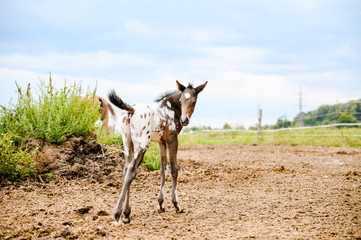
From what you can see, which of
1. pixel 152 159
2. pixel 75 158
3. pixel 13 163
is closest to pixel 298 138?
pixel 152 159

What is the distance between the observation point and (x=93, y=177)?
7301mm

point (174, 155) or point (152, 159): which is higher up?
point (174, 155)

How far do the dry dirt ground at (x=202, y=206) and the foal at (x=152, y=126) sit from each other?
0.51 meters

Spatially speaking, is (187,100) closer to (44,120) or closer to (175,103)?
(175,103)

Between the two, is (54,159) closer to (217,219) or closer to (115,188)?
(115,188)

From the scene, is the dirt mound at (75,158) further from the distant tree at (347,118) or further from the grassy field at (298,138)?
the distant tree at (347,118)

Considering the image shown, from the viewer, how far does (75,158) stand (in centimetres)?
759

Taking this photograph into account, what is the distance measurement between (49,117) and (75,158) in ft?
3.83

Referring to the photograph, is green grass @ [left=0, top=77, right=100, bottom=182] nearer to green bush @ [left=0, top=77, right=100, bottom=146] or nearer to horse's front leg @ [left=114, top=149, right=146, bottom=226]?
green bush @ [left=0, top=77, right=100, bottom=146]

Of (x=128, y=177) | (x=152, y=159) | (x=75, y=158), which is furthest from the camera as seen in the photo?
(x=152, y=159)

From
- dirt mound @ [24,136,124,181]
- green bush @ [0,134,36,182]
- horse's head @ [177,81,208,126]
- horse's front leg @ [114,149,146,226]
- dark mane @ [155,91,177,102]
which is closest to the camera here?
horse's front leg @ [114,149,146,226]

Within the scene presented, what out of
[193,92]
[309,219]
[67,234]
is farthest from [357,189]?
[67,234]

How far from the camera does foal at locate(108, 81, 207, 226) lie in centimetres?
457

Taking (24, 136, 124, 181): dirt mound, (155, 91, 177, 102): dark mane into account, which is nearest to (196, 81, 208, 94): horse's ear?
(155, 91, 177, 102): dark mane
